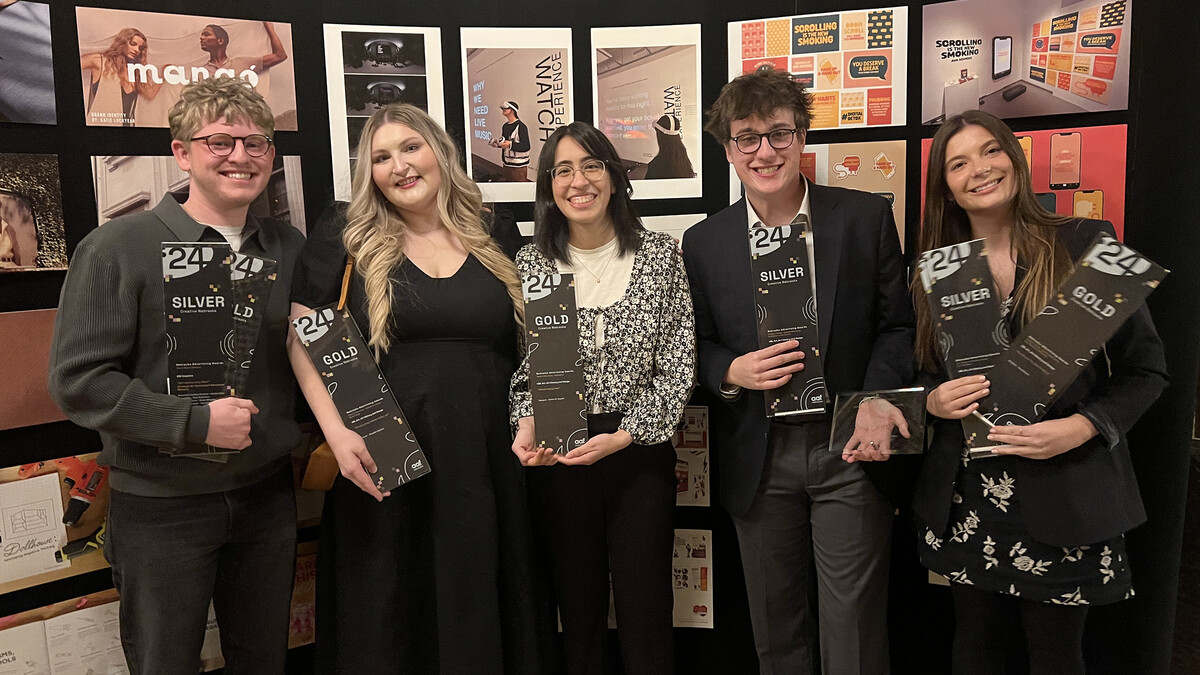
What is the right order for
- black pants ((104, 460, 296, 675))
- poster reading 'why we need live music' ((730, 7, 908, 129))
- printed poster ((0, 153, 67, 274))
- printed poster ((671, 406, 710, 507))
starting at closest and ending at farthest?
black pants ((104, 460, 296, 675))
printed poster ((0, 153, 67, 274))
poster reading 'why we need live music' ((730, 7, 908, 129))
printed poster ((671, 406, 710, 507))

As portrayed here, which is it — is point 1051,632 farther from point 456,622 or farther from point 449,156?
point 449,156

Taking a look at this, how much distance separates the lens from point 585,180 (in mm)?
2107

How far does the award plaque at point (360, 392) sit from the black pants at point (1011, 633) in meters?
1.57

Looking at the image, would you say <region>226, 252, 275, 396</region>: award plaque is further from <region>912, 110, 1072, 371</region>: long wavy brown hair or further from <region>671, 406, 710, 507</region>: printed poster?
<region>912, 110, 1072, 371</region>: long wavy brown hair

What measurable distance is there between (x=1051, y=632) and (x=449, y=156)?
216 centimetres

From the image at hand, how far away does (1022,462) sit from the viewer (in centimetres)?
184

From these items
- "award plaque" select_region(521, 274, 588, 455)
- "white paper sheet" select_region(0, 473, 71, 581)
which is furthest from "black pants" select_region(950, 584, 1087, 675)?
"white paper sheet" select_region(0, 473, 71, 581)

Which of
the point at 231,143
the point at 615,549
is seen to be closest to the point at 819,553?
the point at 615,549

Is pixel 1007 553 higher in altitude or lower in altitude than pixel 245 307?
lower

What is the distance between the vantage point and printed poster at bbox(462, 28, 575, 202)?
267cm

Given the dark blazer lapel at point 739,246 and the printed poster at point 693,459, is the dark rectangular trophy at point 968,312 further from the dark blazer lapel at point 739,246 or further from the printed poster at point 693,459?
the printed poster at point 693,459

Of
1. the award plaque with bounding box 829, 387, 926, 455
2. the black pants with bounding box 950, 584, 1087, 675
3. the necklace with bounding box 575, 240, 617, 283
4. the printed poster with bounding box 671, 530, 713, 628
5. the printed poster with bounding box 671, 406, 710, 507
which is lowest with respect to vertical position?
the printed poster with bounding box 671, 530, 713, 628

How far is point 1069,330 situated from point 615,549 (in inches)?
53.1

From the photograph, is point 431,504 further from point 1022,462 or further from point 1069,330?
point 1069,330
